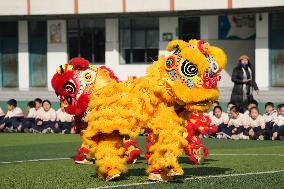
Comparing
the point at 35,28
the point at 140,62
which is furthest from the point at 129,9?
the point at 35,28

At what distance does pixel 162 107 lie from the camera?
12.5 m

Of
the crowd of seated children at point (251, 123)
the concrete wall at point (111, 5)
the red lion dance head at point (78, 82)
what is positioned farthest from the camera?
the concrete wall at point (111, 5)

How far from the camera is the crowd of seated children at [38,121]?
2497cm

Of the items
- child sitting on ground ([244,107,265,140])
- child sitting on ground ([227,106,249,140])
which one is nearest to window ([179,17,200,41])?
child sitting on ground ([227,106,249,140])

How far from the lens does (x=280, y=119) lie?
860 inches

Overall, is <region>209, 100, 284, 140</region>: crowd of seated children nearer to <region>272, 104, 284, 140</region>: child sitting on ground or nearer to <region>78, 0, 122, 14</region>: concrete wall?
<region>272, 104, 284, 140</region>: child sitting on ground

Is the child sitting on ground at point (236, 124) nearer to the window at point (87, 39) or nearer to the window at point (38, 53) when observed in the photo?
the window at point (87, 39)

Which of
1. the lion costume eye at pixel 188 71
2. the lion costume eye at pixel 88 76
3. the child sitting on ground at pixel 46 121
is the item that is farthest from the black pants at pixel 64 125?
the lion costume eye at pixel 188 71

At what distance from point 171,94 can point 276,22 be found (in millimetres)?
25845

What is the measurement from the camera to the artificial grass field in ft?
40.8

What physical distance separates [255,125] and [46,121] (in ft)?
20.4

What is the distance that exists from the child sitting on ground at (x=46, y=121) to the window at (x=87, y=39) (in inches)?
632

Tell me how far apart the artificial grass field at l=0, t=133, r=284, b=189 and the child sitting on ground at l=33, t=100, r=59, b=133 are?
4.45 metres

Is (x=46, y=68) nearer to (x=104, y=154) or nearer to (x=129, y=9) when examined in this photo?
(x=129, y=9)
